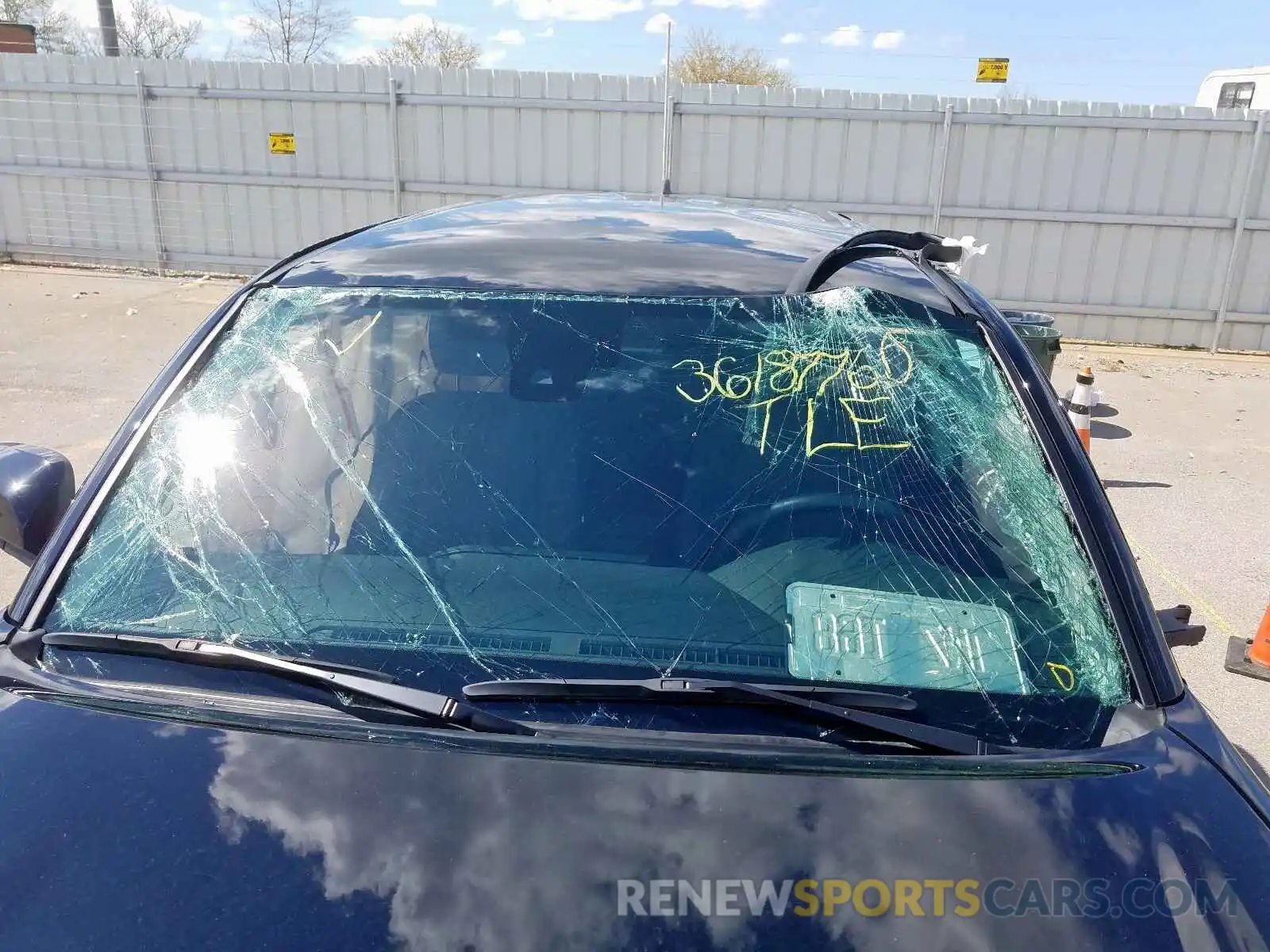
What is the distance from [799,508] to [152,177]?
12.4 meters

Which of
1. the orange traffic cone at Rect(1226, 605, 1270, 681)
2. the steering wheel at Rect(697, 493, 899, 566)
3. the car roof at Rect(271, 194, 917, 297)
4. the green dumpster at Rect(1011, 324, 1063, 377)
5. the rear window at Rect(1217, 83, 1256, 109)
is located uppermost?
the rear window at Rect(1217, 83, 1256, 109)

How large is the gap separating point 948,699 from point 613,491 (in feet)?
2.34

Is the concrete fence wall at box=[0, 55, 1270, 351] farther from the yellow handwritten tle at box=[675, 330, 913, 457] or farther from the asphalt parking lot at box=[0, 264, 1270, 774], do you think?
the yellow handwritten tle at box=[675, 330, 913, 457]

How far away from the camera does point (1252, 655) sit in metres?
3.89

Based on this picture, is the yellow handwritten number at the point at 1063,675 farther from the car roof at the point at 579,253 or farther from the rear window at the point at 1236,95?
the rear window at the point at 1236,95

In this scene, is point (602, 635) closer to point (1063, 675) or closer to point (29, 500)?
point (1063, 675)

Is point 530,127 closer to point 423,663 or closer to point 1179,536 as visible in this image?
point 1179,536

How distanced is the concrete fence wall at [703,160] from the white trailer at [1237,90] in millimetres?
2015

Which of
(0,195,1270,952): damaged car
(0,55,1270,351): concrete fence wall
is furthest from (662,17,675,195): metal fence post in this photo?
(0,195,1270,952): damaged car

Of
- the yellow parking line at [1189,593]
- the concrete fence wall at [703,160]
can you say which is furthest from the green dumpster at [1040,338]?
the concrete fence wall at [703,160]

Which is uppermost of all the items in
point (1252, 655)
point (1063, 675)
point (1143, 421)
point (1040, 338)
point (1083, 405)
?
point (1063, 675)

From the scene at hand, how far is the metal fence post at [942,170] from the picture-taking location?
1034 centimetres

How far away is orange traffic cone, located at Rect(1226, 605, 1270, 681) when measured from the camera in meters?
3.10

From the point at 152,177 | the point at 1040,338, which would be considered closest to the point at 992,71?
the point at 1040,338
